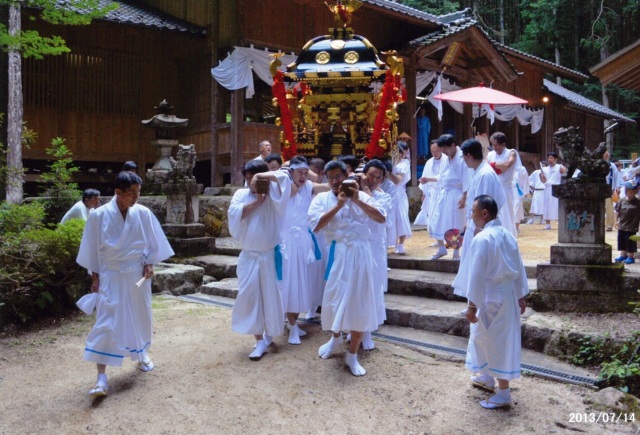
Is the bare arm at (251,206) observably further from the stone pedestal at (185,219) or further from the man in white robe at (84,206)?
the stone pedestal at (185,219)

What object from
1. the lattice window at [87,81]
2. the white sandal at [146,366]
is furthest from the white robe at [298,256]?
the lattice window at [87,81]

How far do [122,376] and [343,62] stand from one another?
5.39 meters

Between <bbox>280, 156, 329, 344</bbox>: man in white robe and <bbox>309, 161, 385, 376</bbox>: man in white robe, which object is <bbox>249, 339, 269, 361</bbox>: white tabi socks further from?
<bbox>309, 161, 385, 376</bbox>: man in white robe

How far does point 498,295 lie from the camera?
13.9ft

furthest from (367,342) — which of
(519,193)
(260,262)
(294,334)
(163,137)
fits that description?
(163,137)

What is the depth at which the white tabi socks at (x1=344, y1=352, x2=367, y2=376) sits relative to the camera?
4841mm

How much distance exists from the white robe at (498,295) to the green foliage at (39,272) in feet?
16.8

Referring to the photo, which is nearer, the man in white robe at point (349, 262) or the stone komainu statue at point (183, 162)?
the man in white robe at point (349, 262)

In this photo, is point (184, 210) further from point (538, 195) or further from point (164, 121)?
point (538, 195)

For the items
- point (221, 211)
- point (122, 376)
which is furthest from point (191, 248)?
point (122, 376)

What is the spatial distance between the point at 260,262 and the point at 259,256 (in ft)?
0.21

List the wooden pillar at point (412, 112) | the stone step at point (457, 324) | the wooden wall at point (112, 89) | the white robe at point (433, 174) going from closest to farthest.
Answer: the stone step at point (457, 324) < the white robe at point (433, 174) < the wooden wall at point (112, 89) < the wooden pillar at point (412, 112)

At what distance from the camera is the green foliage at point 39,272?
20.8 feet
